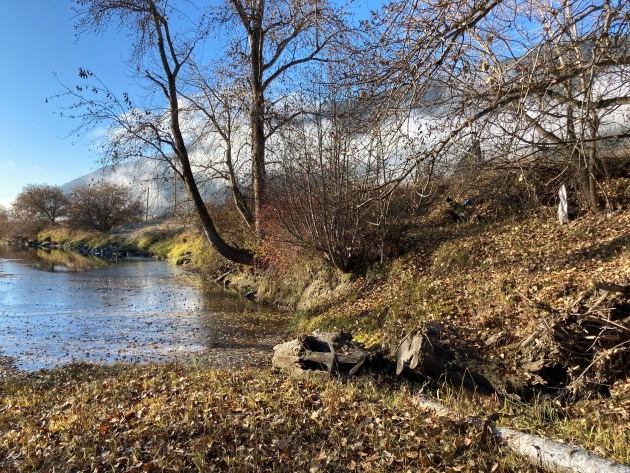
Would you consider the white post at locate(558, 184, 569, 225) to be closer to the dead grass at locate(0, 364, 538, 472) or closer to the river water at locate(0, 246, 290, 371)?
the dead grass at locate(0, 364, 538, 472)

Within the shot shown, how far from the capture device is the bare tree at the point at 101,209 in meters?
56.8

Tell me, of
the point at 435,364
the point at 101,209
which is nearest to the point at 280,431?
the point at 435,364

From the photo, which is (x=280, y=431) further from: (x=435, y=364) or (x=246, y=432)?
(x=435, y=364)

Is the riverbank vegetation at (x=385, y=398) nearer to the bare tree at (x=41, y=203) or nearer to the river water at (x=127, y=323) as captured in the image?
the river water at (x=127, y=323)

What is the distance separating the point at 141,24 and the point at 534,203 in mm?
14507

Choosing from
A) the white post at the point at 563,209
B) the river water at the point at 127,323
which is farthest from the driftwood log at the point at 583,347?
the river water at the point at 127,323

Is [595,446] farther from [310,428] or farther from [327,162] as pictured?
[327,162]

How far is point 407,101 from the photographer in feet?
18.6

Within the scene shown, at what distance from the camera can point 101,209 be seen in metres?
57.3

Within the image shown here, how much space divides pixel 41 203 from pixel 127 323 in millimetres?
60881

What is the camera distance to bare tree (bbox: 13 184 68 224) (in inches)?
2511

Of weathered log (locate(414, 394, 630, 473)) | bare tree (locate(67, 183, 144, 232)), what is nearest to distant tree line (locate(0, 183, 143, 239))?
bare tree (locate(67, 183, 144, 232))

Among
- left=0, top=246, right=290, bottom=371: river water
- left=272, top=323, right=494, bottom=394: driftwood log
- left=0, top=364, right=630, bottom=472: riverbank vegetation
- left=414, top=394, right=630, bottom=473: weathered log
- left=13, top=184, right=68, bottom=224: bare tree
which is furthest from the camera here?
left=13, top=184, right=68, bottom=224: bare tree

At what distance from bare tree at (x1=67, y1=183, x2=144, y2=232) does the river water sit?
35766mm
